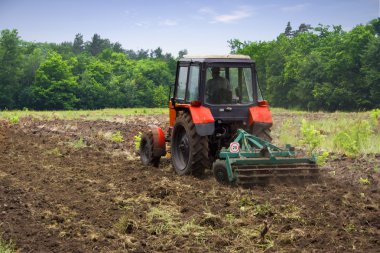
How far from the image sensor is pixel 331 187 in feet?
29.5

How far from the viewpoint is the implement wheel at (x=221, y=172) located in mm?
9344

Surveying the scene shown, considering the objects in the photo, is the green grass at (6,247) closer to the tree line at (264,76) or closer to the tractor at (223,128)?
the tractor at (223,128)

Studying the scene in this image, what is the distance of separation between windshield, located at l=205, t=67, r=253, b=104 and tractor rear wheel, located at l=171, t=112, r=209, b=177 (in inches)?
24.7

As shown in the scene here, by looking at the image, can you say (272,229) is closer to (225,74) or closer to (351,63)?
(225,74)

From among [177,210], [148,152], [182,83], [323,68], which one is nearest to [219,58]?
[182,83]

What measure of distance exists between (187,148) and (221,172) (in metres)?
1.38

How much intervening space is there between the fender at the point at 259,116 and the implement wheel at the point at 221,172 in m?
1.40

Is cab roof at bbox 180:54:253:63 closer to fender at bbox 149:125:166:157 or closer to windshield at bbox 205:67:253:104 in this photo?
windshield at bbox 205:67:253:104

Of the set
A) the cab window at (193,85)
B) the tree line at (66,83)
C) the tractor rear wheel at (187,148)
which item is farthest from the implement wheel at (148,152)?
the tree line at (66,83)

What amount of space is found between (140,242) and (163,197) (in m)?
2.20

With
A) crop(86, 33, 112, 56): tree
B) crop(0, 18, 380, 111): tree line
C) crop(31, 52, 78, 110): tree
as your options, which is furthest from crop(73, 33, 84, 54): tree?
crop(31, 52, 78, 110): tree

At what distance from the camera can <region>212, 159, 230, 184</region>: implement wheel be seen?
934 cm

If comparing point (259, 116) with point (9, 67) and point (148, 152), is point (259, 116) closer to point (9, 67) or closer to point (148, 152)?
point (148, 152)

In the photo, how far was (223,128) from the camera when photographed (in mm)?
10609
